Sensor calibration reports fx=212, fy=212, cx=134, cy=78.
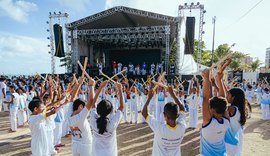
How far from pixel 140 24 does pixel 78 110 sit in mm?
21850

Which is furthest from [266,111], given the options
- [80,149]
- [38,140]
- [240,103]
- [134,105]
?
[38,140]

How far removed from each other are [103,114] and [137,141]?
14.8ft

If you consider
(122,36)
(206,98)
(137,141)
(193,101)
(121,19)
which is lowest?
(137,141)

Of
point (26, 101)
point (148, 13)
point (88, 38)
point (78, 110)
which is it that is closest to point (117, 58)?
point (88, 38)

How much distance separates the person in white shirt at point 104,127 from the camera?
2.85 meters

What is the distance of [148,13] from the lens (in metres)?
19.8

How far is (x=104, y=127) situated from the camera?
9.39 feet

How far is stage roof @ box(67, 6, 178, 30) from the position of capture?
19828mm

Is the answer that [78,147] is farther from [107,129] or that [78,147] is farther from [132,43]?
[132,43]

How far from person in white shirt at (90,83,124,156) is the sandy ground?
3.04 metres

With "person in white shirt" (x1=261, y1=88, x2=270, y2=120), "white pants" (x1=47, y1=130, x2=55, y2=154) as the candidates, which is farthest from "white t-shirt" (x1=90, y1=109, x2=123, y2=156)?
"person in white shirt" (x1=261, y1=88, x2=270, y2=120)

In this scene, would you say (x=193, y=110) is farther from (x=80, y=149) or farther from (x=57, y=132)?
(x=80, y=149)

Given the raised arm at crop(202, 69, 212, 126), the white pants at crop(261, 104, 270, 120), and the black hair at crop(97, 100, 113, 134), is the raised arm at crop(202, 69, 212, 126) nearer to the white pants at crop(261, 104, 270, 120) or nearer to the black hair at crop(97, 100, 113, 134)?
the black hair at crop(97, 100, 113, 134)

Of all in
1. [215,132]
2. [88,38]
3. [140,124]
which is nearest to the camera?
[215,132]
